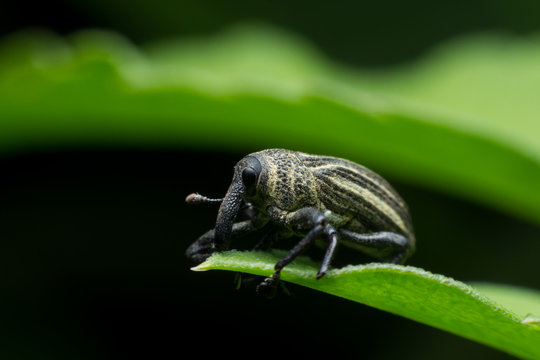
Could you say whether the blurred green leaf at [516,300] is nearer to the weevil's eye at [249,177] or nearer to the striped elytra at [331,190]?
the striped elytra at [331,190]

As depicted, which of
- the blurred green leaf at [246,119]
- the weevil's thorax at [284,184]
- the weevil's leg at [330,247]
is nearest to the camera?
the weevil's leg at [330,247]

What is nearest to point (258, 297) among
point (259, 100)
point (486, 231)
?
point (259, 100)

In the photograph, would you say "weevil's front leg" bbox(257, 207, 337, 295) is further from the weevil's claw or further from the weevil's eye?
the weevil's eye

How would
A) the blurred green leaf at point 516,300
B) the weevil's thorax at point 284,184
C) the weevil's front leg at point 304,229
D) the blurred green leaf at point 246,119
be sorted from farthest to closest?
the blurred green leaf at point 246,119, the weevil's thorax at point 284,184, the blurred green leaf at point 516,300, the weevil's front leg at point 304,229

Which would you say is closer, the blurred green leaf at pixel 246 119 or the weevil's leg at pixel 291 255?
the weevil's leg at pixel 291 255

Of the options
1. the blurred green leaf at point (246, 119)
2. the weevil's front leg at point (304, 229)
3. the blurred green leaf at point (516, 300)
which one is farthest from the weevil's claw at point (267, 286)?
the blurred green leaf at point (246, 119)

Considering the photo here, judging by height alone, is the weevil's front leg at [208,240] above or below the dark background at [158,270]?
above
